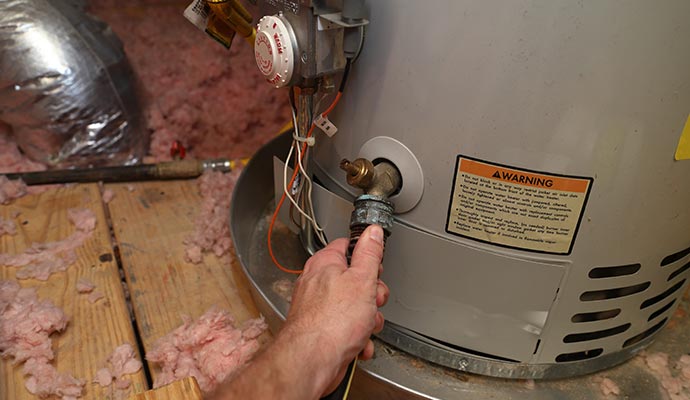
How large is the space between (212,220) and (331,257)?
17.8 inches

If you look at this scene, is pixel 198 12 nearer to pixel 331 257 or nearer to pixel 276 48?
pixel 276 48

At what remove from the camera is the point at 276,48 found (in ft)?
1.65

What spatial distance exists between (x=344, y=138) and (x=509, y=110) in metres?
0.20

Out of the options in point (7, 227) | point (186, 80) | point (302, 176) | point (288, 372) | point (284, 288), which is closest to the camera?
point (288, 372)

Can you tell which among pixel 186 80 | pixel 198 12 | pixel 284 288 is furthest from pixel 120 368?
pixel 186 80

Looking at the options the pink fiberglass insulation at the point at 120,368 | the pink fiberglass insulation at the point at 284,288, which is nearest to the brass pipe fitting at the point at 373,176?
the pink fiberglass insulation at the point at 284,288

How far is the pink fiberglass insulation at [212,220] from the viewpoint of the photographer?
0.86 metres

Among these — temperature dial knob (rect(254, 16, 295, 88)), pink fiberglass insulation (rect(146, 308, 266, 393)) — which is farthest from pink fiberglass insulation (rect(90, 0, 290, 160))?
temperature dial knob (rect(254, 16, 295, 88))

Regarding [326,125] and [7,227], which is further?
[7,227]

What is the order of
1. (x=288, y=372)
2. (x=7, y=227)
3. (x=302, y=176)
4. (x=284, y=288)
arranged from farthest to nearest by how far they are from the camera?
(x=7, y=227) < (x=284, y=288) < (x=302, y=176) < (x=288, y=372)

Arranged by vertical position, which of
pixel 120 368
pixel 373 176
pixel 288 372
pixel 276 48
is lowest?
pixel 120 368

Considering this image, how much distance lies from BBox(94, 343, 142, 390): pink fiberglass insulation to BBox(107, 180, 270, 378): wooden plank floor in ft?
0.08

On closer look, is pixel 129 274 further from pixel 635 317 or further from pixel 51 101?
pixel 635 317

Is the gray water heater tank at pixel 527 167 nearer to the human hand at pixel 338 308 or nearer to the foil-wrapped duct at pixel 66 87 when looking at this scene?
the human hand at pixel 338 308
